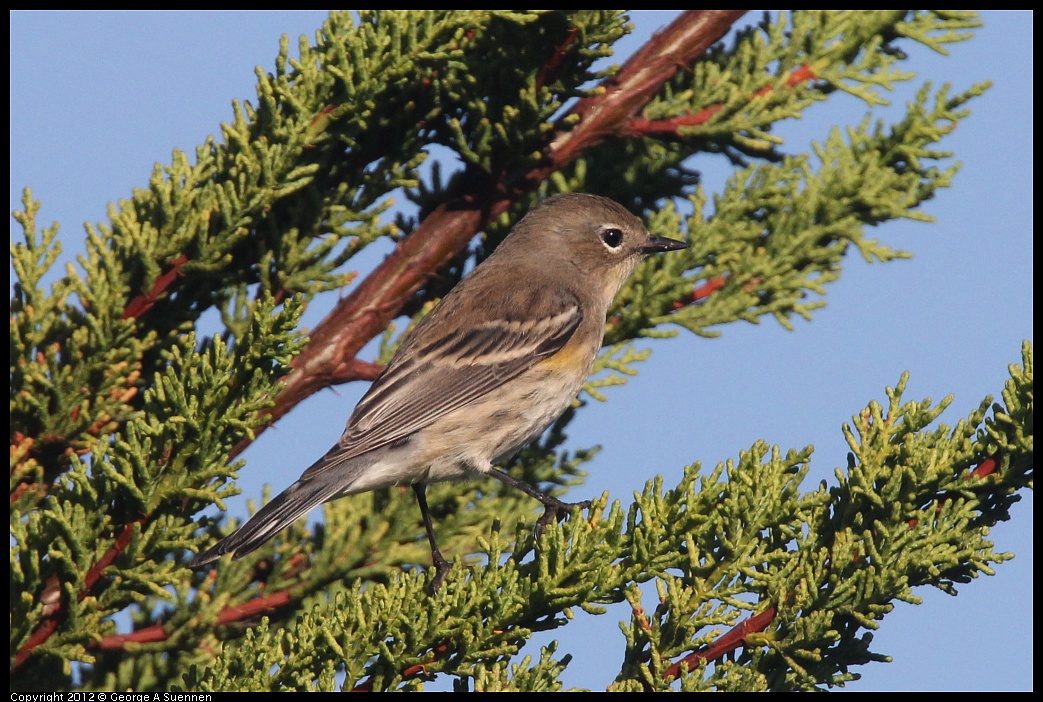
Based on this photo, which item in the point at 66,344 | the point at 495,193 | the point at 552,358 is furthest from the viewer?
the point at 552,358

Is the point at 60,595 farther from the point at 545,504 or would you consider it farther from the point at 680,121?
the point at 680,121

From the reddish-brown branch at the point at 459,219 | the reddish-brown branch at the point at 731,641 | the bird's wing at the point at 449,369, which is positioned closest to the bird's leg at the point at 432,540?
the bird's wing at the point at 449,369

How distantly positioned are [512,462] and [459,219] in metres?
1.45

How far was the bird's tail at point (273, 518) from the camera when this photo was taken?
451 cm

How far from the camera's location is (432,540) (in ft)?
17.1

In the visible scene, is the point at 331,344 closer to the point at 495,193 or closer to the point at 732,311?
the point at 495,193

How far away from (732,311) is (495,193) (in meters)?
1.41

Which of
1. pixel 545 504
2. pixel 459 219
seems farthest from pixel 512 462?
pixel 459 219

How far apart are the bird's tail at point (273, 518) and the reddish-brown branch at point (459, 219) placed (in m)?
0.43

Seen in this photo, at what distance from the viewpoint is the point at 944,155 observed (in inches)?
219

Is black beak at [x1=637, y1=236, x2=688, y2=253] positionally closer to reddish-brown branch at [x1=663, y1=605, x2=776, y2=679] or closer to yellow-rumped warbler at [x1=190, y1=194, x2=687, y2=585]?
yellow-rumped warbler at [x1=190, y1=194, x2=687, y2=585]

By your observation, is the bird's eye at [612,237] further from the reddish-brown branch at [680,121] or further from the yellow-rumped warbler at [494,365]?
the reddish-brown branch at [680,121]

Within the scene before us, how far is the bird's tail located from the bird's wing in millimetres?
252

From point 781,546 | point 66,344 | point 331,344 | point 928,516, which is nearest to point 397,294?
point 331,344
